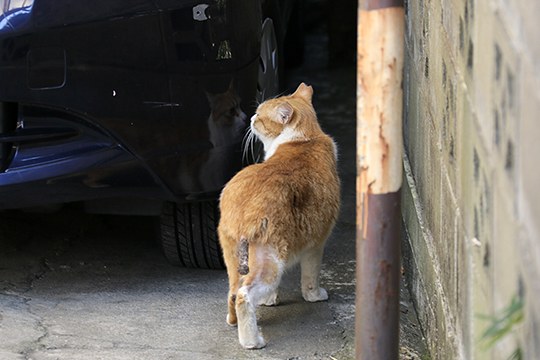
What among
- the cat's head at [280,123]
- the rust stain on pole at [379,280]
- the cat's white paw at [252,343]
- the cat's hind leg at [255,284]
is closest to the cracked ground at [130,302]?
the cat's white paw at [252,343]

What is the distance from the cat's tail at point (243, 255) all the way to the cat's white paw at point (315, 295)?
0.58 meters

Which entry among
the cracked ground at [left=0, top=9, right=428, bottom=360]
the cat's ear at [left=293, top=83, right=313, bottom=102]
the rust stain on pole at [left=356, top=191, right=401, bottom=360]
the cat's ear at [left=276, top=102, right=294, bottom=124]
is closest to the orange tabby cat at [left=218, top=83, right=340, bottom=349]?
the cat's ear at [left=276, top=102, right=294, bottom=124]

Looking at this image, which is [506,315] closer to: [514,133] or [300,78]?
[514,133]

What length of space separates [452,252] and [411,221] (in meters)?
1.24

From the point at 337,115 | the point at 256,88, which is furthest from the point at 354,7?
the point at 256,88

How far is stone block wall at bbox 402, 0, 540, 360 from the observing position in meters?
1.96

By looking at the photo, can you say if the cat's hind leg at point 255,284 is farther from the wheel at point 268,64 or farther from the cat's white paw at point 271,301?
the wheel at point 268,64

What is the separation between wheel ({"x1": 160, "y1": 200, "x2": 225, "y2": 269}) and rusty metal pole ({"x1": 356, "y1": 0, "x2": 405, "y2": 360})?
4.69 ft

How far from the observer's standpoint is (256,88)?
429cm

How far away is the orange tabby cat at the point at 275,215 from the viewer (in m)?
3.78

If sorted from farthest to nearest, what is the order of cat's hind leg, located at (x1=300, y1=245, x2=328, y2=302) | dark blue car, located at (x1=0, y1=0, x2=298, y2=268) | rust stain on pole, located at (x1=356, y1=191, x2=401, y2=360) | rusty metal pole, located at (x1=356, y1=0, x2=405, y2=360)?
cat's hind leg, located at (x1=300, y1=245, x2=328, y2=302)
dark blue car, located at (x1=0, y1=0, x2=298, y2=268)
rust stain on pole, located at (x1=356, y1=191, x2=401, y2=360)
rusty metal pole, located at (x1=356, y1=0, x2=405, y2=360)

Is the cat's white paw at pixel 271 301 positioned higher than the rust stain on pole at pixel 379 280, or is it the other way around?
the rust stain on pole at pixel 379 280

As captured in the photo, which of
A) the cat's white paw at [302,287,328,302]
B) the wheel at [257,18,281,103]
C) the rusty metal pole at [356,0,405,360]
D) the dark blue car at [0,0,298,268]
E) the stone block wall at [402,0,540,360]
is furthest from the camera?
the wheel at [257,18,281,103]

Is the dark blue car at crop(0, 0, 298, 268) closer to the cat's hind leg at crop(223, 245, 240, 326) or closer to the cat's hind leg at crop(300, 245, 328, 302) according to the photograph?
the cat's hind leg at crop(223, 245, 240, 326)
